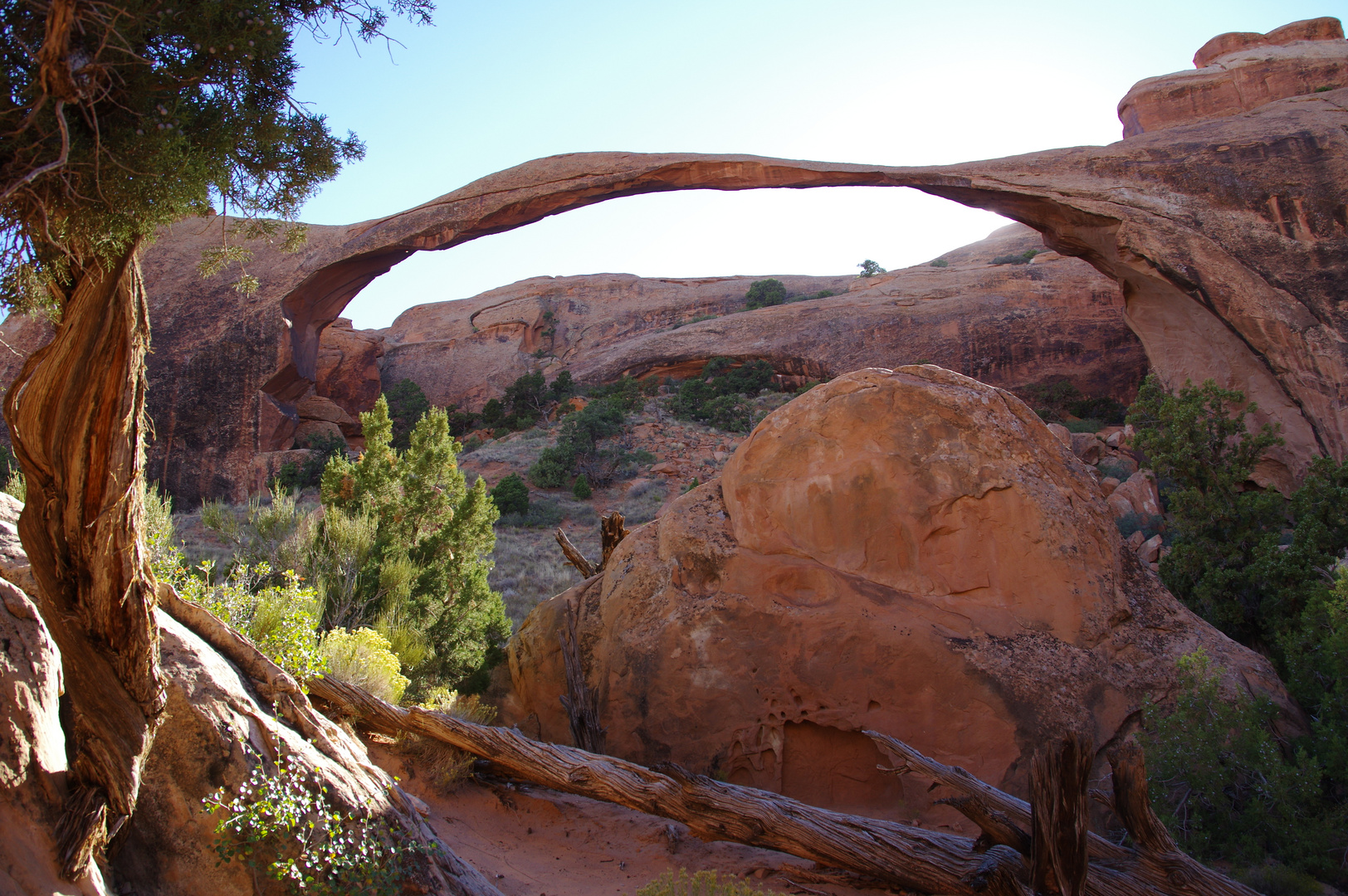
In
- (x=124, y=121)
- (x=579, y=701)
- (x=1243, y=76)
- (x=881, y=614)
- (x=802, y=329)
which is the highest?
(x=1243, y=76)

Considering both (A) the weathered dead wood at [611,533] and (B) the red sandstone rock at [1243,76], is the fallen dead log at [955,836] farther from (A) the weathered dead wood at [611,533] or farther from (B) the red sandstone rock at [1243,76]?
(B) the red sandstone rock at [1243,76]

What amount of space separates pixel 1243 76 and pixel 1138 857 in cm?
3067

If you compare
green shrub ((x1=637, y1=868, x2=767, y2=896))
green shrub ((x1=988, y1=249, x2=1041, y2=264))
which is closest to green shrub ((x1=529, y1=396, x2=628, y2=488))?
green shrub ((x1=637, y1=868, x2=767, y2=896))

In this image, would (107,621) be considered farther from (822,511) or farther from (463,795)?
(822,511)

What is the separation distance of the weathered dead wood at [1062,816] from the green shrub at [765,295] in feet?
89.5

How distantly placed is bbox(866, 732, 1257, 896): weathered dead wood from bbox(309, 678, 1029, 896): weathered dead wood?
0.98 feet

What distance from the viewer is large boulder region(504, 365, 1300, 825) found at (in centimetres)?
555

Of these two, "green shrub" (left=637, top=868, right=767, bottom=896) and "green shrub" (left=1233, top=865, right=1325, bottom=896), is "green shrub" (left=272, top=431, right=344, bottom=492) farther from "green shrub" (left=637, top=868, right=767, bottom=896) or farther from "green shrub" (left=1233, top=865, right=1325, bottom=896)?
"green shrub" (left=1233, top=865, right=1325, bottom=896)

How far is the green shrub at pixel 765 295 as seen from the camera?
30.1 m

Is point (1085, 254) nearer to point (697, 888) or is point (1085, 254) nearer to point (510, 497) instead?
point (510, 497)

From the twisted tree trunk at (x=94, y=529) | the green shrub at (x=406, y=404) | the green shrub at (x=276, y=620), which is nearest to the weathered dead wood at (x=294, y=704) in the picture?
the green shrub at (x=276, y=620)

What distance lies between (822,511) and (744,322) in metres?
20.3

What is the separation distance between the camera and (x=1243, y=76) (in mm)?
25500

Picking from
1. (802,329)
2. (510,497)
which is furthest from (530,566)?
(802,329)
